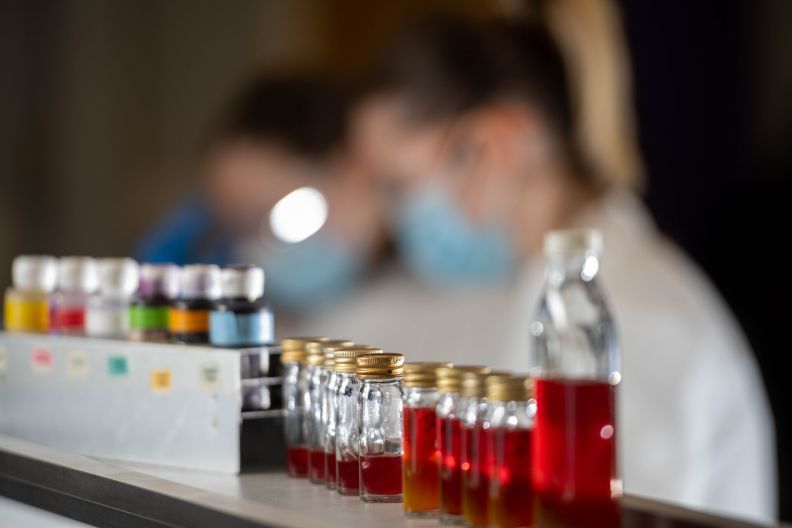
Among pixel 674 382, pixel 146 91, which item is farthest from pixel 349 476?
pixel 146 91

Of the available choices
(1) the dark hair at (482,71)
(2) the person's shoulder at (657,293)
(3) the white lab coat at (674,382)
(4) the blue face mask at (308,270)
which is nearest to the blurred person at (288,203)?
(4) the blue face mask at (308,270)

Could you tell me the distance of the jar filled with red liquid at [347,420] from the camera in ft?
3.48

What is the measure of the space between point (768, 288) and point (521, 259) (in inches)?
30.2

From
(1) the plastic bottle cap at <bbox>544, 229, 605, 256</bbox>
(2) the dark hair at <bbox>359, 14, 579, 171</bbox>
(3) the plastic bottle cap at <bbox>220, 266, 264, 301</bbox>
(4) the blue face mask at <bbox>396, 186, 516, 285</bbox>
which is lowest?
(3) the plastic bottle cap at <bbox>220, 266, 264, 301</bbox>

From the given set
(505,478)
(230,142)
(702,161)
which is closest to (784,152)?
(702,161)

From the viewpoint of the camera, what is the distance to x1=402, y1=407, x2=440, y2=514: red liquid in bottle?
975 millimetres

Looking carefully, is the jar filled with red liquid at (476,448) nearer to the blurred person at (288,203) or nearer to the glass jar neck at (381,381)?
the glass jar neck at (381,381)

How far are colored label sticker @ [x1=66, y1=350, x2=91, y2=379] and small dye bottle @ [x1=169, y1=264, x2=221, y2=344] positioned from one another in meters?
0.16

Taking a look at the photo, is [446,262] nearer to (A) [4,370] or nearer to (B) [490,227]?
(B) [490,227]

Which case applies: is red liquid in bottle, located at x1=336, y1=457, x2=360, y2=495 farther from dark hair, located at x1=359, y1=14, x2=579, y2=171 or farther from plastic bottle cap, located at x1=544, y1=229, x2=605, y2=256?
dark hair, located at x1=359, y1=14, x2=579, y2=171

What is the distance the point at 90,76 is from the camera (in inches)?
177

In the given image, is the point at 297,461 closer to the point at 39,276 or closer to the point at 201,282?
the point at 201,282

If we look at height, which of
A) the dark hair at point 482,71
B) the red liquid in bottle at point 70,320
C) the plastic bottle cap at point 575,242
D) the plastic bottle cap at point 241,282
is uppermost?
the dark hair at point 482,71

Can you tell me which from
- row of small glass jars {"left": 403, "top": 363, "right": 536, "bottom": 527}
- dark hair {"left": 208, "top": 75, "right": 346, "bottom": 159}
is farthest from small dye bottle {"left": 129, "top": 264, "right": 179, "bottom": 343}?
dark hair {"left": 208, "top": 75, "right": 346, "bottom": 159}
